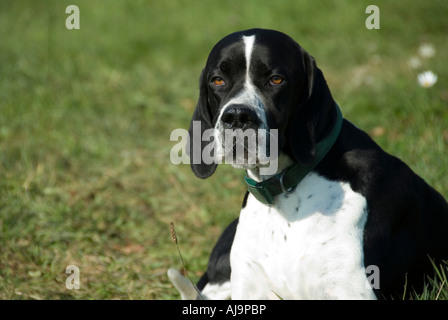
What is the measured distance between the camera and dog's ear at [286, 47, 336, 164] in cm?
257

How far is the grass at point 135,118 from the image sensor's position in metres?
4.10

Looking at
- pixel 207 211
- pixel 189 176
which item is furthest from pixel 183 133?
pixel 207 211

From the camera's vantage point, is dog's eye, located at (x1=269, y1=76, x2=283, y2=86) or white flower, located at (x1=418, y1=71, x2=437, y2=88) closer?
dog's eye, located at (x1=269, y1=76, x2=283, y2=86)

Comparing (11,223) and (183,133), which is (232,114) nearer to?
(11,223)

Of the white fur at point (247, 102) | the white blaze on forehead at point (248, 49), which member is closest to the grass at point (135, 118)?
the white fur at point (247, 102)

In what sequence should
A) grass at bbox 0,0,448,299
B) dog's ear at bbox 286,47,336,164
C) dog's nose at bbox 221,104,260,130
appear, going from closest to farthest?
dog's nose at bbox 221,104,260,130 < dog's ear at bbox 286,47,336,164 < grass at bbox 0,0,448,299

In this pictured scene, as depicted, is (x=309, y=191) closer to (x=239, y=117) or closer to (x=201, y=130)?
(x=239, y=117)

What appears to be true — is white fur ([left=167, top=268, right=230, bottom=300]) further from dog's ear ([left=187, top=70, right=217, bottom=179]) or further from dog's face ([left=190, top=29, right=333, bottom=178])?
dog's face ([left=190, top=29, right=333, bottom=178])

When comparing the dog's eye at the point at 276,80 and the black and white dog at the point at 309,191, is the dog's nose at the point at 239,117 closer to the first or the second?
the black and white dog at the point at 309,191

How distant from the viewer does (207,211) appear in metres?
4.64

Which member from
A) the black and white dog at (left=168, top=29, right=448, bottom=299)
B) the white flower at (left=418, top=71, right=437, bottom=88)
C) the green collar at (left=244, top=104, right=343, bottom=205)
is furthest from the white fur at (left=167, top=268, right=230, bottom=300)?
the white flower at (left=418, top=71, right=437, bottom=88)

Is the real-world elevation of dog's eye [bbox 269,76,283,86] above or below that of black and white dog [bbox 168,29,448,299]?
above
